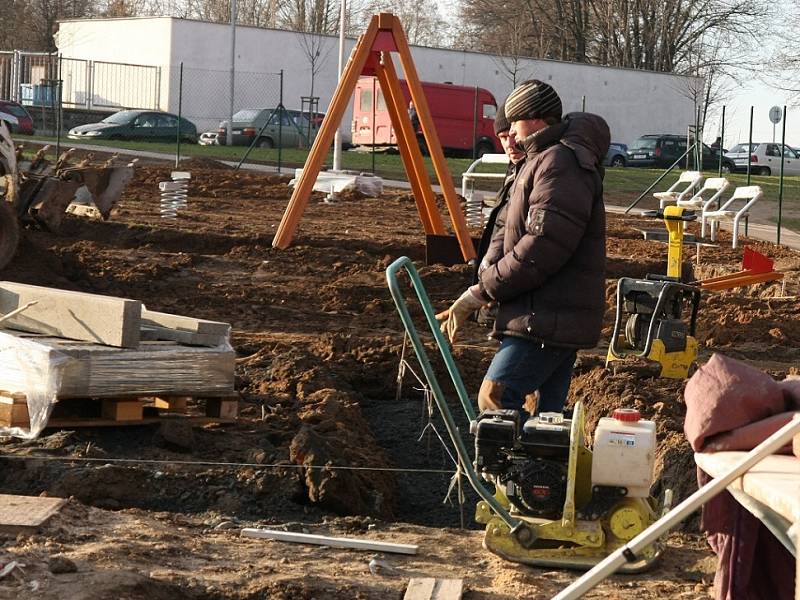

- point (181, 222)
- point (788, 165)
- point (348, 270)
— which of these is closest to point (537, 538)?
point (348, 270)

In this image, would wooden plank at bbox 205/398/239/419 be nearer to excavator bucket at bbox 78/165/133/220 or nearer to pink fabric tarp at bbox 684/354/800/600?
pink fabric tarp at bbox 684/354/800/600

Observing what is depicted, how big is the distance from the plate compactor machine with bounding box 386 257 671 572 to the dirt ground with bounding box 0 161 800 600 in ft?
0.39

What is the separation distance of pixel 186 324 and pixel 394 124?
7.21 metres

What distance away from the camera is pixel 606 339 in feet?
35.7

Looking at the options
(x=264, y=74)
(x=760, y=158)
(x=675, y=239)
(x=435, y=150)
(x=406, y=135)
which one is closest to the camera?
(x=675, y=239)

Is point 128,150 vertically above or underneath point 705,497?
above

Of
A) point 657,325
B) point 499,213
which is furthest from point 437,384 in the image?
point 657,325

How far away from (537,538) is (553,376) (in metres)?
0.78

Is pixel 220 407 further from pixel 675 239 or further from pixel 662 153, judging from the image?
pixel 662 153

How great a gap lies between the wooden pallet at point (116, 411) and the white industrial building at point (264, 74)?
32.3m

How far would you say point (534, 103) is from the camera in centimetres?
519

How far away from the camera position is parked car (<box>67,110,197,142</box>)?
3362cm

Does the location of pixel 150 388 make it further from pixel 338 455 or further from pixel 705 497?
pixel 705 497

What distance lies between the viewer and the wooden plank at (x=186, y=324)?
715 centimetres
